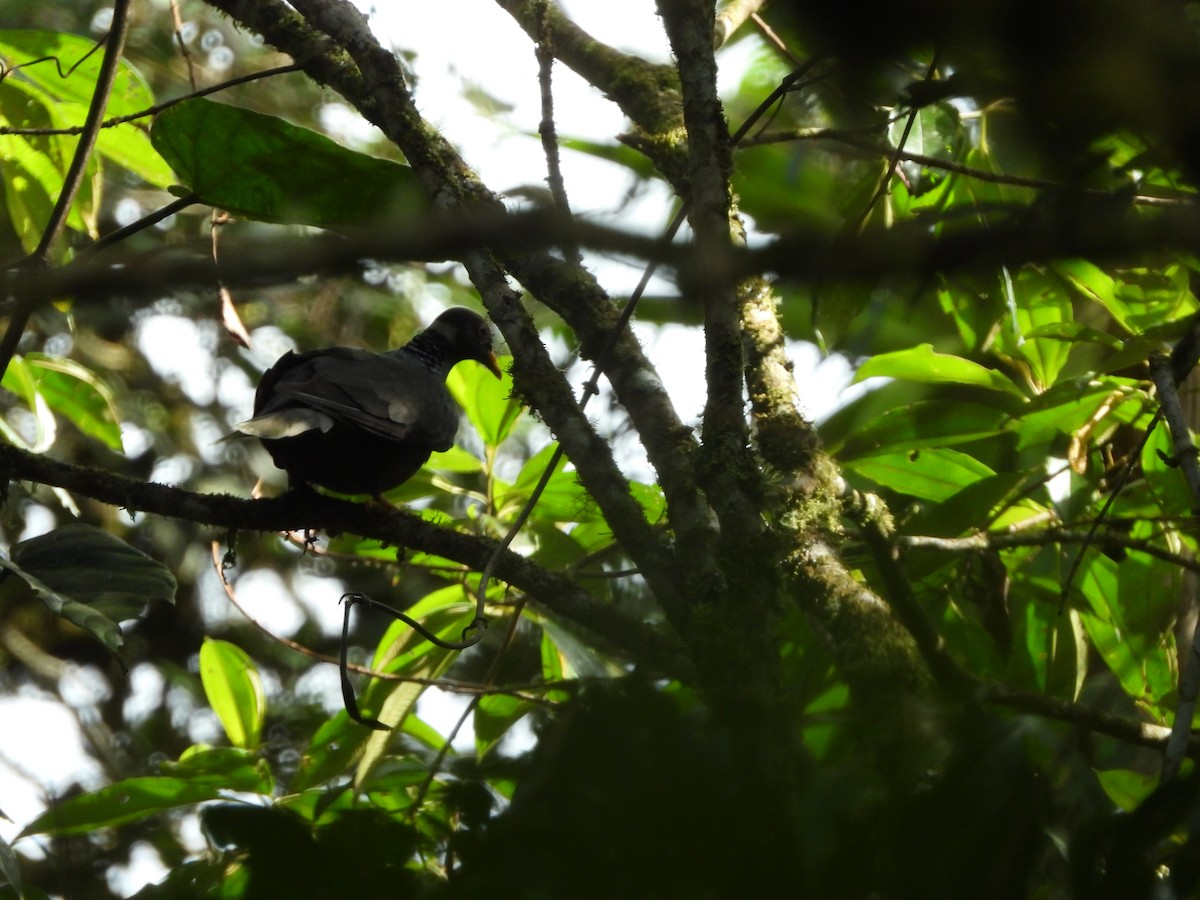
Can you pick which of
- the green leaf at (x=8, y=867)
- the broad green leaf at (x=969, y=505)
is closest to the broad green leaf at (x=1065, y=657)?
the broad green leaf at (x=969, y=505)

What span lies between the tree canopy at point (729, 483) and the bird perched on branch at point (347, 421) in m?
0.15

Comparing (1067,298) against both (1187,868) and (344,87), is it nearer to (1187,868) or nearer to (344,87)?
(344,87)

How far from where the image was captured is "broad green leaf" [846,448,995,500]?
3.50 metres

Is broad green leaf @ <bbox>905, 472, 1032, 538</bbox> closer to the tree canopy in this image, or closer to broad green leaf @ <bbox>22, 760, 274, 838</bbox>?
the tree canopy

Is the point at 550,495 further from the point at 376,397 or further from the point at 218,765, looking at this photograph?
the point at 218,765

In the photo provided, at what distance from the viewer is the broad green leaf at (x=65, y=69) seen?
3.75 metres

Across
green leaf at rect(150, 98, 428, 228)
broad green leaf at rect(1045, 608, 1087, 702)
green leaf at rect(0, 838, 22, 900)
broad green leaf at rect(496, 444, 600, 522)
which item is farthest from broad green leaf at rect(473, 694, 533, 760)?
broad green leaf at rect(1045, 608, 1087, 702)

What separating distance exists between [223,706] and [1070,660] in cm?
281

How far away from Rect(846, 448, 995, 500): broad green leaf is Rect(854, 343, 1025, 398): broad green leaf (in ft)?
0.81

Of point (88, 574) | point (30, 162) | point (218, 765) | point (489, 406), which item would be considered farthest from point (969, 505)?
point (30, 162)

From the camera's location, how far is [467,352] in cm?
595

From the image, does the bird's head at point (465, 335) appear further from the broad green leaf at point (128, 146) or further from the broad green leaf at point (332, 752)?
the broad green leaf at point (332, 752)

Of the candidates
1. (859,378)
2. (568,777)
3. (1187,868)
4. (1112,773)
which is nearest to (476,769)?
(568,777)

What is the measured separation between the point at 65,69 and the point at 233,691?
7.28 ft
